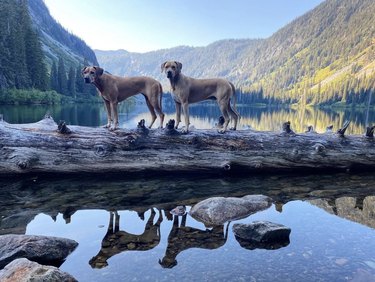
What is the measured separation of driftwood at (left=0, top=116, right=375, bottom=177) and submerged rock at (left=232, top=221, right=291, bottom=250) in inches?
206

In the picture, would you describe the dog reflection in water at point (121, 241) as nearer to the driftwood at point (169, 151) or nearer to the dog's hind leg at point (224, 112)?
the driftwood at point (169, 151)

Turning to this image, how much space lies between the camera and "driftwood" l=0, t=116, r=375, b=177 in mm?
11836

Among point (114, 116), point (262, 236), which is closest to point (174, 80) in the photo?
point (114, 116)

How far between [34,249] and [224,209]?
5099 mm

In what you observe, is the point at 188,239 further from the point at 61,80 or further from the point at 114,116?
the point at 61,80

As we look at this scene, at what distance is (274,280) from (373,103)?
18771cm

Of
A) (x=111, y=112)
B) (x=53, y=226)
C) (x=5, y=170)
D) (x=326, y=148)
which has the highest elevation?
(x=111, y=112)

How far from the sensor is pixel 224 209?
927 centimetres

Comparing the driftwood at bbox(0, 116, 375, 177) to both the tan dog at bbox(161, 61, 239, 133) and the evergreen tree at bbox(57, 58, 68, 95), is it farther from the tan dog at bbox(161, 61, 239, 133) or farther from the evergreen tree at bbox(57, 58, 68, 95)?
the evergreen tree at bbox(57, 58, 68, 95)

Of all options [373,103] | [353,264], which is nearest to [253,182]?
[353,264]

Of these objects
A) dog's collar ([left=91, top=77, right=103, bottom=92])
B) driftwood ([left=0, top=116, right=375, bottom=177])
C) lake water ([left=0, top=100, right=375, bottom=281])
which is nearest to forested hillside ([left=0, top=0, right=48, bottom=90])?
dog's collar ([left=91, top=77, right=103, bottom=92])

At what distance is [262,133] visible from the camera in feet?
45.3

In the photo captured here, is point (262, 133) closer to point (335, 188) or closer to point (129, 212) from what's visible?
point (335, 188)

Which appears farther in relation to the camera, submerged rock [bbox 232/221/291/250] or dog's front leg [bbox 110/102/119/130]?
dog's front leg [bbox 110/102/119/130]
